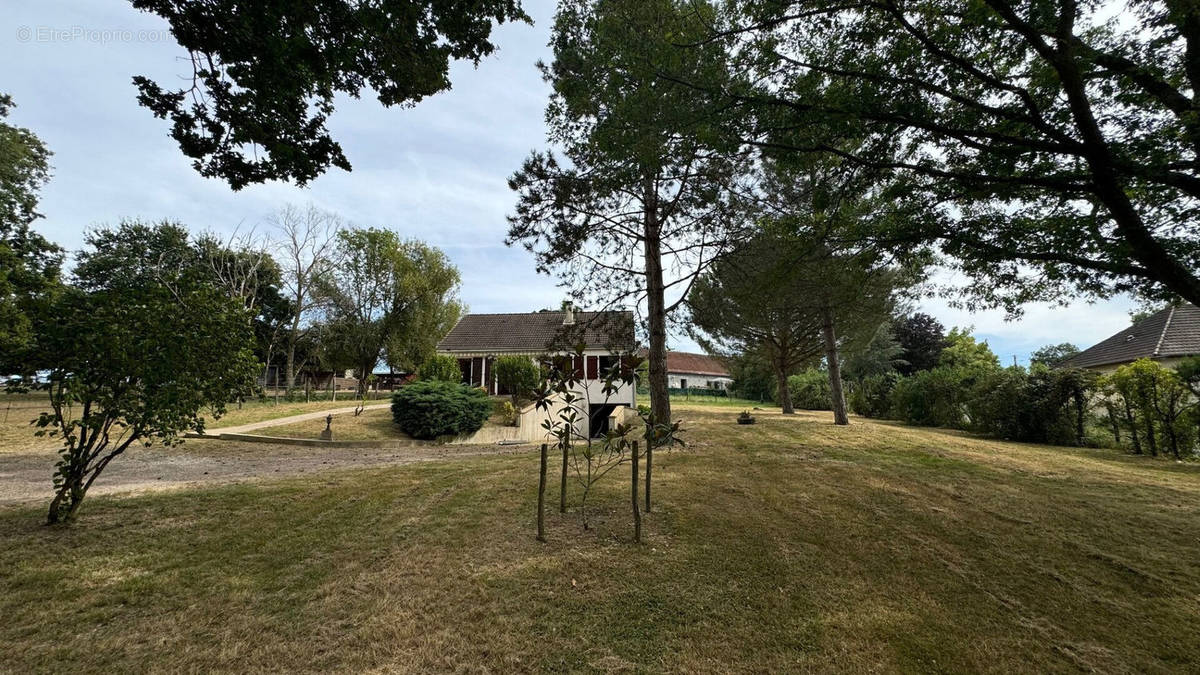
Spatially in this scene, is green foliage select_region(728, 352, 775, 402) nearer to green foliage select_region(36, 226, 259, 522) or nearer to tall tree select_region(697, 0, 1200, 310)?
tall tree select_region(697, 0, 1200, 310)

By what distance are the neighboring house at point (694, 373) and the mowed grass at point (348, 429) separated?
36.3 metres

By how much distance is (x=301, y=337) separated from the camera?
29641 millimetres

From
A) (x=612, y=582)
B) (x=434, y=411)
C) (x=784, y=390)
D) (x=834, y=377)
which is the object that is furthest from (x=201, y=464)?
(x=784, y=390)

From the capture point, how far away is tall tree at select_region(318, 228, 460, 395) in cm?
2845

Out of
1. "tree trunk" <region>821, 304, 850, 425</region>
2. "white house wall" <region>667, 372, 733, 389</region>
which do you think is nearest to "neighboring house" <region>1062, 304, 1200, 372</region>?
"tree trunk" <region>821, 304, 850, 425</region>

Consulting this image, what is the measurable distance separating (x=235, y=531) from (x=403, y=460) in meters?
4.94

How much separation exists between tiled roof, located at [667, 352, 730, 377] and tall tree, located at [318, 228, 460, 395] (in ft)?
91.8

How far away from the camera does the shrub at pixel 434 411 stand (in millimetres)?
13812

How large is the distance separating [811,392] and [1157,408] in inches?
691

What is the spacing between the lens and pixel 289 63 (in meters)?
4.64

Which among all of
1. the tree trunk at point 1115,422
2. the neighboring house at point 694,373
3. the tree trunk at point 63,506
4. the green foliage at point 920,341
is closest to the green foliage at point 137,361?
the tree trunk at point 63,506

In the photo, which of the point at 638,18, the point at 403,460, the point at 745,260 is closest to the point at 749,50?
the point at 638,18

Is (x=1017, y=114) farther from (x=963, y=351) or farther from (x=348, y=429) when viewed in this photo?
(x=963, y=351)

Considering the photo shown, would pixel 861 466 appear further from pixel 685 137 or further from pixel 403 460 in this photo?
pixel 403 460
